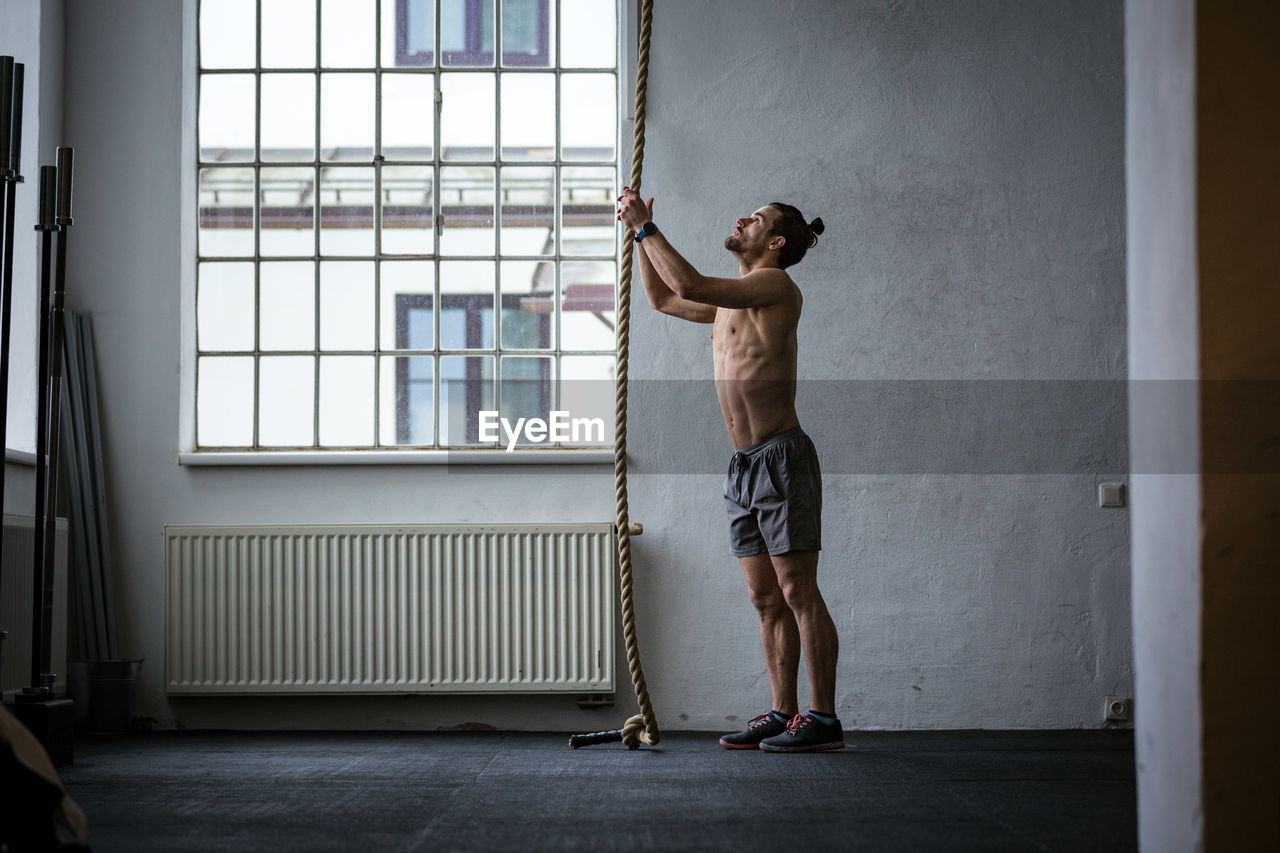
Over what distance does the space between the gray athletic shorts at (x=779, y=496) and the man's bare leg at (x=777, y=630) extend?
0.06 m

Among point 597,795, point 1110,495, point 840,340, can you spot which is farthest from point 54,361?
point 1110,495

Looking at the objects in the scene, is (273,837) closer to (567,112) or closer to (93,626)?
(93,626)

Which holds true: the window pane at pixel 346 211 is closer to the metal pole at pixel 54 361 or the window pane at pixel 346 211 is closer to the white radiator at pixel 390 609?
the white radiator at pixel 390 609

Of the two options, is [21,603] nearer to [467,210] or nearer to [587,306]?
[467,210]

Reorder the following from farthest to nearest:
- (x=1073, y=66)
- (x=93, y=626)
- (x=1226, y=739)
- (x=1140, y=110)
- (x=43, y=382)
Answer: (x=1073, y=66) → (x=93, y=626) → (x=43, y=382) → (x=1140, y=110) → (x=1226, y=739)

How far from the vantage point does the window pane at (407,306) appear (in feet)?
14.2

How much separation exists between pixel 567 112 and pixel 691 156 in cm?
49

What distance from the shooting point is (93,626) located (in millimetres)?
4023

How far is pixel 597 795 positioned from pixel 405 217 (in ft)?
7.98

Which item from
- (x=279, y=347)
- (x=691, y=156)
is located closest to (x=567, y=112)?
(x=691, y=156)

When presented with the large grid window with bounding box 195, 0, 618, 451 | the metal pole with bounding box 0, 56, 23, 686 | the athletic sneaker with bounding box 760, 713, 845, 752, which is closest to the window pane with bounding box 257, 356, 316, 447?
the large grid window with bounding box 195, 0, 618, 451

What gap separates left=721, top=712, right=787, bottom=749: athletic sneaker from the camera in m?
3.40

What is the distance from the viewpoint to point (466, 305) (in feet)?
14.2

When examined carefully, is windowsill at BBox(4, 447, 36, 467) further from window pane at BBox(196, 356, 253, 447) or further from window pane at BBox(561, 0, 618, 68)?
window pane at BBox(561, 0, 618, 68)
